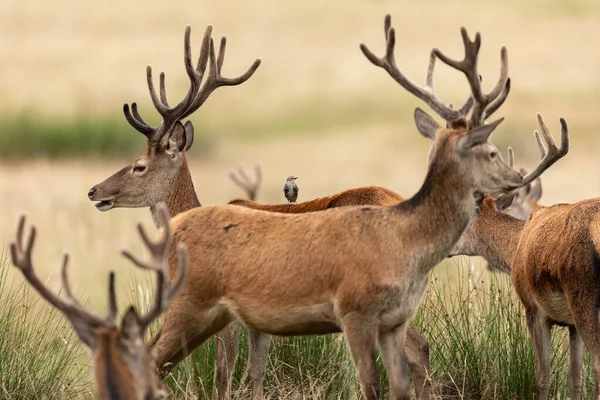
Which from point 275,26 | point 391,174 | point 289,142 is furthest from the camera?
point 275,26

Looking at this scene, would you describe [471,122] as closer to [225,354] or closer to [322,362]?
[322,362]

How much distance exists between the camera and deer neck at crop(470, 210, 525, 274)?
9203 mm

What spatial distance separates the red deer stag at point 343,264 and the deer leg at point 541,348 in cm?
115

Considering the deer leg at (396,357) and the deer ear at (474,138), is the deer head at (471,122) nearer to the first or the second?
the deer ear at (474,138)

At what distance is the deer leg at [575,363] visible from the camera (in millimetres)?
7461

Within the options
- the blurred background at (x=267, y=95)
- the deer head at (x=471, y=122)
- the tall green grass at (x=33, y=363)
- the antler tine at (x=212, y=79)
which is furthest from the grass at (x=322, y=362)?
the blurred background at (x=267, y=95)

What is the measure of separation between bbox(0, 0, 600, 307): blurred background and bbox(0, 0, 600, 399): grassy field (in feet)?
0.31

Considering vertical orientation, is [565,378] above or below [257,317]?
below

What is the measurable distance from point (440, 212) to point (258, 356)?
167cm

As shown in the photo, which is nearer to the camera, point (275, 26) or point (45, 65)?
point (45, 65)

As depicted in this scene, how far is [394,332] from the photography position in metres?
6.48

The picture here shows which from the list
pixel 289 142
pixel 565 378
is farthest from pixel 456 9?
pixel 565 378

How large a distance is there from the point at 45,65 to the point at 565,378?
40.6 metres

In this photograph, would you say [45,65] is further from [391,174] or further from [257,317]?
[257,317]
